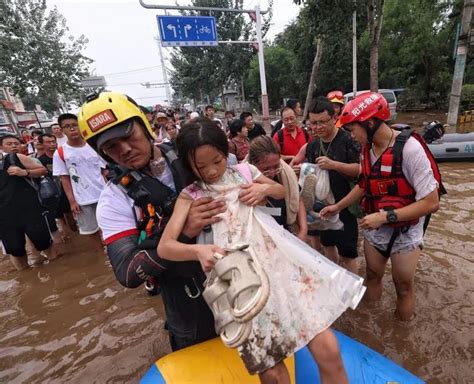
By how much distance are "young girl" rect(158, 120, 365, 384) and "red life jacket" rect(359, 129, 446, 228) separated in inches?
Answer: 46.3

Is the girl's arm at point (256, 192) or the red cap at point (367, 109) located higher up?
the red cap at point (367, 109)

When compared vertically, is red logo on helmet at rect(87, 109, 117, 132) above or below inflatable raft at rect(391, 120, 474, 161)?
above

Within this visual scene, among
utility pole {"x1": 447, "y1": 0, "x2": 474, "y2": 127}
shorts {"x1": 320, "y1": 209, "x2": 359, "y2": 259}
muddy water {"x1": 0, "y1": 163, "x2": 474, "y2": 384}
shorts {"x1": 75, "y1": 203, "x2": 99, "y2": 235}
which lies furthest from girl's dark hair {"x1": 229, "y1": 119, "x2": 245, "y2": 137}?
utility pole {"x1": 447, "y1": 0, "x2": 474, "y2": 127}

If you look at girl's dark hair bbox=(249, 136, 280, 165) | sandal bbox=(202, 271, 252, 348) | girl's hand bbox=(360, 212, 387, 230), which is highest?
girl's dark hair bbox=(249, 136, 280, 165)

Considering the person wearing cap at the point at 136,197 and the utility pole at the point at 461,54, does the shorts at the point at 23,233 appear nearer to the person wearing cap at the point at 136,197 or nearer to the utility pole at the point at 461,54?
the person wearing cap at the point at 136,197

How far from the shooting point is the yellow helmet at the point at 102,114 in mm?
1448

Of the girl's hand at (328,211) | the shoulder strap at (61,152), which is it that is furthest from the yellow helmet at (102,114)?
the shoulder strap at (61,152)

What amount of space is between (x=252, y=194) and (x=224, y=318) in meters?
0.65

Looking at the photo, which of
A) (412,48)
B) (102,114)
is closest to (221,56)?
(412,48)

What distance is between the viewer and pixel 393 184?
2.38m

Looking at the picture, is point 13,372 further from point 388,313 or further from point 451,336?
point 451,336

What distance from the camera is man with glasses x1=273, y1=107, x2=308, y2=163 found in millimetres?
4305

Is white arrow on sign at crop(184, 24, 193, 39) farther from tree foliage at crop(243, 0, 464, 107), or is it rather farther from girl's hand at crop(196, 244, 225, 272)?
girl's hand at crop(196, 244, 225, 272)

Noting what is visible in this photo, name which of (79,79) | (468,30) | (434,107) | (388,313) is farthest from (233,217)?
(434,107)
